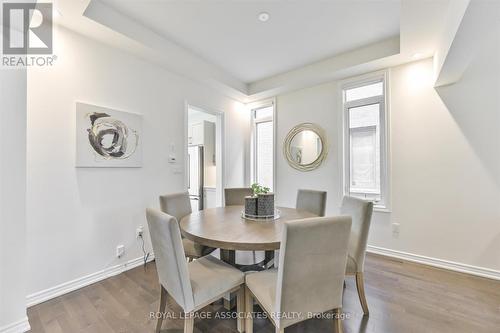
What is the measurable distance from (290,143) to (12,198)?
137 inches

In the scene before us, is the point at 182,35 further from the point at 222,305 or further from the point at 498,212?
the point at 498,212

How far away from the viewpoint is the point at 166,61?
9.25ft

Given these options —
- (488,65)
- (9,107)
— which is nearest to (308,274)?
(9,107)

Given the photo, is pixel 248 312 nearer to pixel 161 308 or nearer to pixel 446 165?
pixel 161 308

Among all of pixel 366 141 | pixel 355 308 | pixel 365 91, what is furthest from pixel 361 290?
pixel 365 91

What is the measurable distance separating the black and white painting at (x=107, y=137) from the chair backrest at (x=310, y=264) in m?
2.19

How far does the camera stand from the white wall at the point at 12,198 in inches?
58.9

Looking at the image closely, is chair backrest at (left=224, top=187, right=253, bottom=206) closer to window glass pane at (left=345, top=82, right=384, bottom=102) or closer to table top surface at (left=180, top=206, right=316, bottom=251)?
table top surface at (left=180, top=206, right=316, bottom=251)

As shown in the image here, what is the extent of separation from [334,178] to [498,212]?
176cm

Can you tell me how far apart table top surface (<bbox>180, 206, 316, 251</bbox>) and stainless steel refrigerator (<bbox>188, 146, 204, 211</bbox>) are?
247cm

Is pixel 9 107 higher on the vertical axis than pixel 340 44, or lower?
lower

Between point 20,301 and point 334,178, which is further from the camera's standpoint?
point 334,178

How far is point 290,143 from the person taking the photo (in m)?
3.92

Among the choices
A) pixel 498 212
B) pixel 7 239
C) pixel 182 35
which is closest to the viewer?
pixel 7 239
